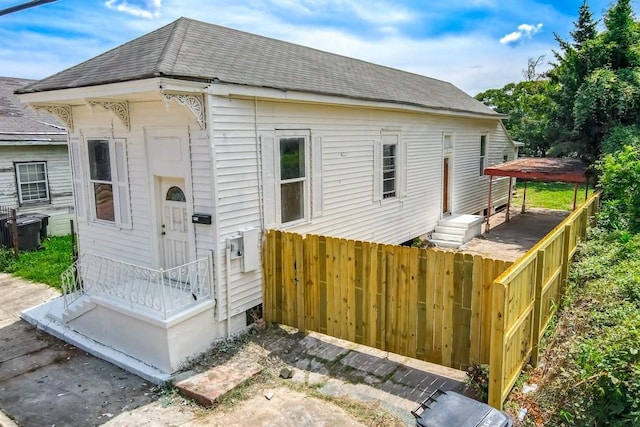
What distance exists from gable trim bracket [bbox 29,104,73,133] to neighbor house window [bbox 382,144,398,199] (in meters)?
6.86

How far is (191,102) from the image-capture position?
20.5ft

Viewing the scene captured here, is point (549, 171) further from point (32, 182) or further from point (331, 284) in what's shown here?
point (32, 182)

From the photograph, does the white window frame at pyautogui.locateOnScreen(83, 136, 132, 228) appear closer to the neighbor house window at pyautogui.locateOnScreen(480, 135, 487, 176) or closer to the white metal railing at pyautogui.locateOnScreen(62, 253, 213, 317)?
the white metal railing at pyautogui.locateOnScreen(62, 253, 213, 317)

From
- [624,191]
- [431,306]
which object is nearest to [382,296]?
Answer: [431,306]

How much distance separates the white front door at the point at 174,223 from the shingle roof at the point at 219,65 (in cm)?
187

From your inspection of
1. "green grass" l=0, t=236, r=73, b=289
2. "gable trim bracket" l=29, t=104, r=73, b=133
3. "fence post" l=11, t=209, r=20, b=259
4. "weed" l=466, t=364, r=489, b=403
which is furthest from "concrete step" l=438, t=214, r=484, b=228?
"fence post" l=11, t=209, r=20, b=259

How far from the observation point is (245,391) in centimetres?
566

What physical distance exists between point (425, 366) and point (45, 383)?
524 centimetres

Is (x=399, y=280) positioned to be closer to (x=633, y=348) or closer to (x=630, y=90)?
(x=633, y=348)

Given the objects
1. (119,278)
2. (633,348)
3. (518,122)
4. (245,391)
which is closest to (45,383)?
(119,278)

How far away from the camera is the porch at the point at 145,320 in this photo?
6176mm

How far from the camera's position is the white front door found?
734 centimetres

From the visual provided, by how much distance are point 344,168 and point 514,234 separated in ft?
28.4

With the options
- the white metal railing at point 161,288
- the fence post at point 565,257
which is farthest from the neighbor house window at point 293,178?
the fence post at point 565,257
